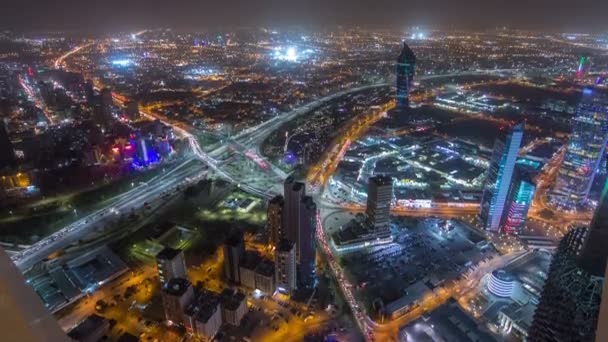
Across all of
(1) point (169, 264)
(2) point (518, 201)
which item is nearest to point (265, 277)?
(1) point (169, 264)

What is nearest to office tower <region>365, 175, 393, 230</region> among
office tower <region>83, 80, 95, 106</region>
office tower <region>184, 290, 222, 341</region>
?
office tower <region>184, 290, 222, 341</region>

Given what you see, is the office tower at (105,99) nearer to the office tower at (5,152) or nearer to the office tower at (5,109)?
the office tower at (5,109)

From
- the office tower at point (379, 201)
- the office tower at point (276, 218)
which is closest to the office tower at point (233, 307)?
the office tower at point (276, 218)

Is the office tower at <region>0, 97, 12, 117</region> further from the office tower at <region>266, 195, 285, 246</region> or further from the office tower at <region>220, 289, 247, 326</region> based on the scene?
the office tower at <region>220, 289, 247, 326</region>

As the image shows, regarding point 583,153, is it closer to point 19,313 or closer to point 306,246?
point 306,246

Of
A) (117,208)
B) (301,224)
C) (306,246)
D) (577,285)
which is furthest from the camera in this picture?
(117,208)

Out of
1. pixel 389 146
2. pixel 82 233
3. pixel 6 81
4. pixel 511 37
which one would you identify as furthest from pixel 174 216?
pixel 511 37
